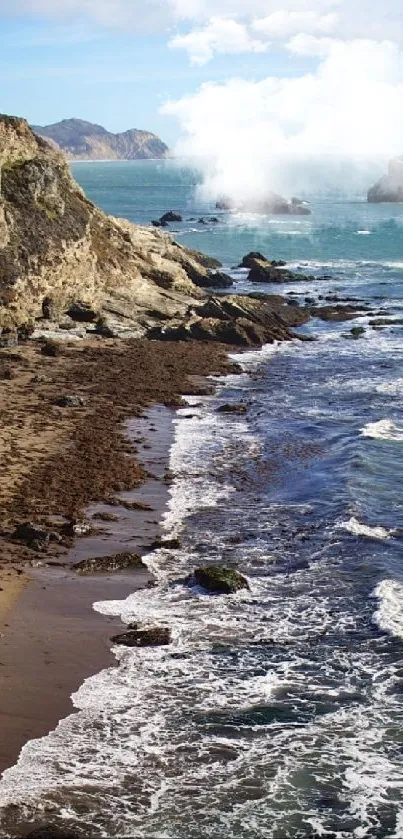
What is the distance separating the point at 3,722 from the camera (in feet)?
55.1

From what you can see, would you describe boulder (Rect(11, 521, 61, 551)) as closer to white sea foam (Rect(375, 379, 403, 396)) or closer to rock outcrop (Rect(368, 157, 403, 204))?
white sea foam (Rect(375, 379, 403, 396))

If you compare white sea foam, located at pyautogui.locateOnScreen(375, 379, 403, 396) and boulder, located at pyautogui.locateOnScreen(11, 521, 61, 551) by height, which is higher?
white sea foam, located at pyautogui.locateOnScreen(375, 379, 403, 396)

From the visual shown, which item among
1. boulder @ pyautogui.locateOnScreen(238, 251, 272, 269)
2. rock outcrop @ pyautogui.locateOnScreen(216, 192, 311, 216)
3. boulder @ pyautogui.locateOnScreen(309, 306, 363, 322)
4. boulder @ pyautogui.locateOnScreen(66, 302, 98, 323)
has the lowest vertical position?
boulder @ pyautogui.locateOnScreen(309, 306, 363, 322)

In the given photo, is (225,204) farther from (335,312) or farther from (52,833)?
(52,833)

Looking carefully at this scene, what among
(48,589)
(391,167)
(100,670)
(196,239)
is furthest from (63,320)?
(391,167)

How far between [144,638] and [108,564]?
3989 millimetres

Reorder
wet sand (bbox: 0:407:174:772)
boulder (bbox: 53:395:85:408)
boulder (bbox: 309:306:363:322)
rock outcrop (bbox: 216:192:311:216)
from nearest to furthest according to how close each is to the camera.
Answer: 1. wet sand (bbox: 0:407:174:772)
2. boulder (bbox: 53:395:85:408)
3. boulder (bbox: 309:306:363:322)
4. rock outcrop (bbox: 216:192:311:216)

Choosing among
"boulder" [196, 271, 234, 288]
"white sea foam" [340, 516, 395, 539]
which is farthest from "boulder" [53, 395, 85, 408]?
"boulder" [196, 271, 234, 288]

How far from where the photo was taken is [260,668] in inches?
754

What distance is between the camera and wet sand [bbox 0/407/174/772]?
17.2m

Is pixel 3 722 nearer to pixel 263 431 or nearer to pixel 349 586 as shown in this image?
pixel 349 586

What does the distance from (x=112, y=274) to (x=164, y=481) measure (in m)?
31.5

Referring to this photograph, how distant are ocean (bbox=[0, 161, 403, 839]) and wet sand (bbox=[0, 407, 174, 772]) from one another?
0.37 m

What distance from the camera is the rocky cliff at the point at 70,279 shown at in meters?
51.2
